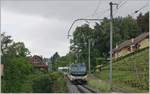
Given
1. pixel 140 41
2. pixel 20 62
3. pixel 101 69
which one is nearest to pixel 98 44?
pixel 140 41

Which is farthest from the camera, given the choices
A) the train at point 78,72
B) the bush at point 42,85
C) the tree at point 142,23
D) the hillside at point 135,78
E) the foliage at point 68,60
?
the foliage at point 68,60

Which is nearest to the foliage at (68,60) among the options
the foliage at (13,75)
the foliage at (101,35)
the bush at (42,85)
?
the foliage at (101,35)

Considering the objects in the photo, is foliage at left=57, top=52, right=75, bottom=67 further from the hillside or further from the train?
the train

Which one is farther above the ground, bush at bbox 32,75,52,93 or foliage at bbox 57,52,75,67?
foliage at bbox 57,52,75,67

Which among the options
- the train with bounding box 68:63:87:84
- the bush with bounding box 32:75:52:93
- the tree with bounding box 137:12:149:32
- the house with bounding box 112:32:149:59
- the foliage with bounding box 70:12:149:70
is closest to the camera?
the bush with bounding box 32:75:52:93

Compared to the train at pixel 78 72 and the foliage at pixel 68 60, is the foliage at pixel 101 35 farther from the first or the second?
the train at pixel 78 72

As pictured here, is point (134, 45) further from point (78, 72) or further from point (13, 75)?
point (13, 75)

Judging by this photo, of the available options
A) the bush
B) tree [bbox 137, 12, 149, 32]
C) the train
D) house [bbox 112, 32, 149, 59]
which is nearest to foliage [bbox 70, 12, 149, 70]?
tree [bbox 137, 12, 149, 32]

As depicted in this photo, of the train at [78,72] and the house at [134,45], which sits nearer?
the train at [78,72]

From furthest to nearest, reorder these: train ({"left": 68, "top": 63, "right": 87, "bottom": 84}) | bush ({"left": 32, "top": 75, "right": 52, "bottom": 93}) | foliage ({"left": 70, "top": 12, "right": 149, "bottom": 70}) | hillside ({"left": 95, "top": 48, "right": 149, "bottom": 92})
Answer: foliage ({"left": 70, "top": 12, "right": 149, "bottom": 70}) < train ({"left": 68, "top": 63, "right": 87, "bottom": 84}) < hillside ({"left": 95, "top": 48, "right": 149, "bottom": 92}) < bush ({"left": 32, "top": 75, "right": 52, "bottom": 93})

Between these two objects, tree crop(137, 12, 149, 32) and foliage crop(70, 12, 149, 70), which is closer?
foliage crop(70, 12, 149, 70)

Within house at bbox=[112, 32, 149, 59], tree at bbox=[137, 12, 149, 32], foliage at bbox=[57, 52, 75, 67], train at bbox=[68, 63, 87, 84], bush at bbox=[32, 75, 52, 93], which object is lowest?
bush at bbox=[32, 75, 52, 93]

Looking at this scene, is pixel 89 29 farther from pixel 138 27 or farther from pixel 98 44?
pixel 138 27

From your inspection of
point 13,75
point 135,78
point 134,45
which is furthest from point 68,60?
point 13,75
